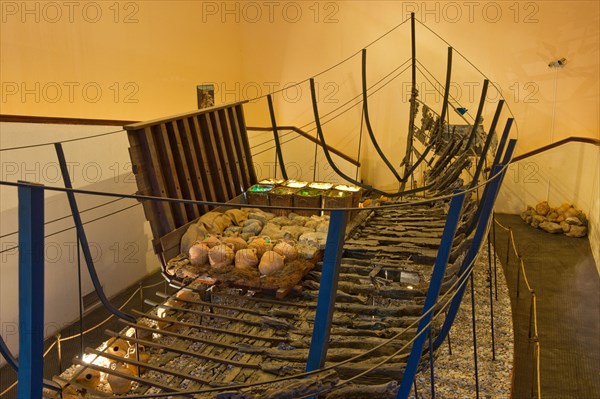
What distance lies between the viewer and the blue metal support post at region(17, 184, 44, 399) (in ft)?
5.86

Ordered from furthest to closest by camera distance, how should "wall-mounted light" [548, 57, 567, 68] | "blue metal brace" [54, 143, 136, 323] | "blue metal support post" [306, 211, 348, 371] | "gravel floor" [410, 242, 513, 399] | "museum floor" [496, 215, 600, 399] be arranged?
"wall-mounted light" [548, 57, 567, 68] → "museum floor" [496, 215, 600, 399] → "blue metal brace" [54, 143, 136, 323] → "gravel floor" [410, 242, 513, 399] → "blue metal support post" [306, 211, 348, 371]

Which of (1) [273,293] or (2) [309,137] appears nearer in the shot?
(1) [273,293]

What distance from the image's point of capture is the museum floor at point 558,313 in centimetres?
364

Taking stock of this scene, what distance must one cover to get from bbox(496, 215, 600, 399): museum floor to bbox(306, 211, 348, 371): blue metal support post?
1.86m

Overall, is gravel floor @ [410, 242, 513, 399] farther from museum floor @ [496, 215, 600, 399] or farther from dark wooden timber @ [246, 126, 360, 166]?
dark wooden timber @ [246, 126, 360, 166]

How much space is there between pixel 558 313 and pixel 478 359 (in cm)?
143

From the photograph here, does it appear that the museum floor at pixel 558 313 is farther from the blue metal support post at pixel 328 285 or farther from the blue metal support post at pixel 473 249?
the blue metal support post at pixel 328 285

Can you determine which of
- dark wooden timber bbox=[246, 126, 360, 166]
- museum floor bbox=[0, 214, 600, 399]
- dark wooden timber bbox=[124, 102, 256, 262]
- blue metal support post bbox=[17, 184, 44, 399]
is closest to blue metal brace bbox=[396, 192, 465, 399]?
blue metal support post bbox=[17, 184, 44, 399]

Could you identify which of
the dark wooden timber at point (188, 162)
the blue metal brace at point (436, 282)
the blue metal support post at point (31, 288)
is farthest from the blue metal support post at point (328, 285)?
the dark wooden timber at point (188, 162)

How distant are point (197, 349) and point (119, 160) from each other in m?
2.45

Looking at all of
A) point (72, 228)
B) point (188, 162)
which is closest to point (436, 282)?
point (188, 162)

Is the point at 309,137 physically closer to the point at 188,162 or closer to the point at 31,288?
the point at 188,162

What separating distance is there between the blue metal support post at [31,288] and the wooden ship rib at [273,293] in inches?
13.0

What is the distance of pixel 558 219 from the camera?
675cm
